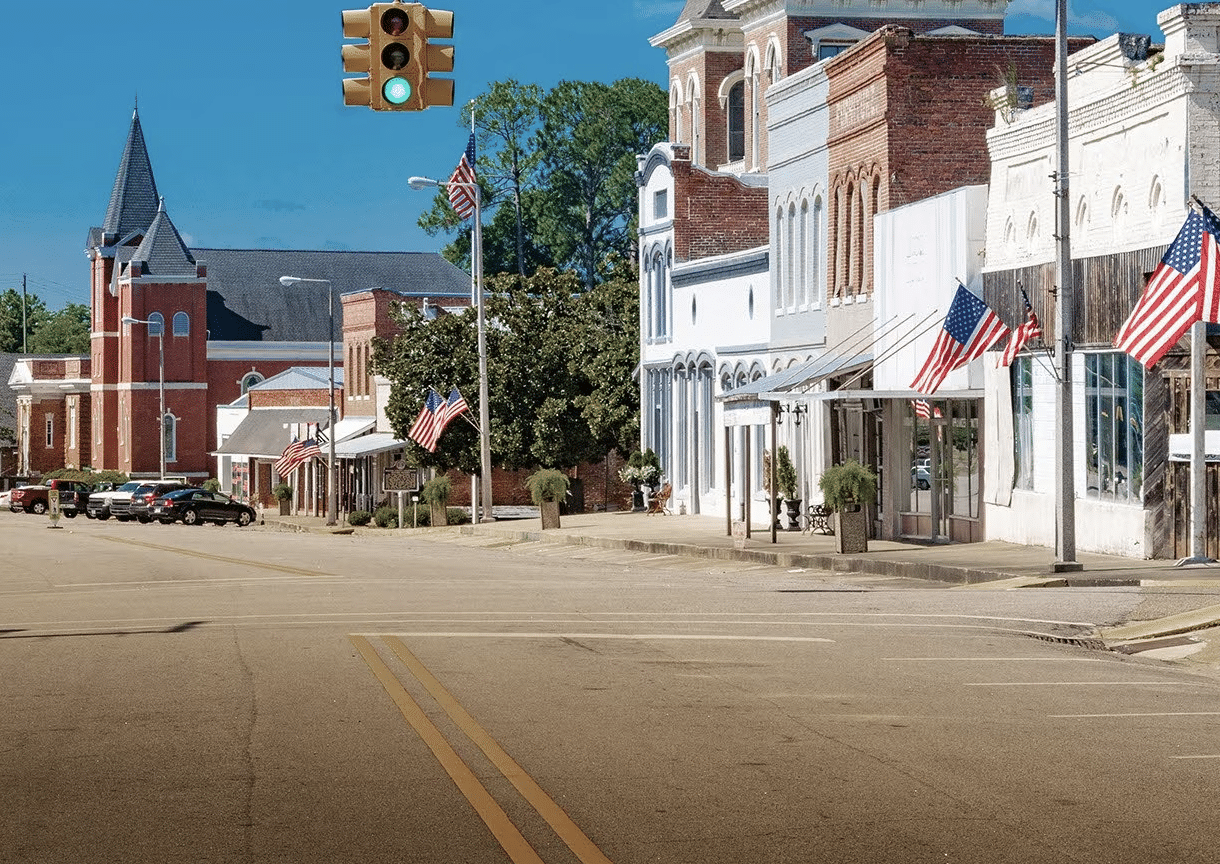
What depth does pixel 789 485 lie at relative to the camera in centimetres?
3731

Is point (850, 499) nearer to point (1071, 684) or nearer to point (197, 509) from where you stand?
point (1071, 684)

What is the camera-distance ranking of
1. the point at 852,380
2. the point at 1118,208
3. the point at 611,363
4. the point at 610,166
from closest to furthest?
1. the point at 1118,208
2. the point at 852,380
3. the point at 611,363
4. the point at 610,166

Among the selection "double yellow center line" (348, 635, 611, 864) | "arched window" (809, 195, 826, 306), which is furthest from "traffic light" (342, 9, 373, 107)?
"arched window" (809, 195, 826, 306)

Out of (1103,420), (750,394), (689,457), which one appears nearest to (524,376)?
(689,457)

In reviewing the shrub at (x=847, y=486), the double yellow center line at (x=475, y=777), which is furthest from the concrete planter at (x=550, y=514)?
the double yellow center line at (x=475, y=777)

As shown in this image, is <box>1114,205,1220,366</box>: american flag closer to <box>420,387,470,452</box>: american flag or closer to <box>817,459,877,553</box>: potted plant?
<box>817,459,877,553</box>: potted plant

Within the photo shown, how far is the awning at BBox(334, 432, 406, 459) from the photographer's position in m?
67.0

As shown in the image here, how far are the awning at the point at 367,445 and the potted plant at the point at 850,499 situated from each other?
36.1 m

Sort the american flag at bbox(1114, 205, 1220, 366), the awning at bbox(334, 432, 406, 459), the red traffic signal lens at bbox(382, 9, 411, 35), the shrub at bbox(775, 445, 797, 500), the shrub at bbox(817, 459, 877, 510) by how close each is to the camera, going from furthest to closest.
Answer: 1. the awning at bbox(334, 432, 406, 459)
2. the shrub at bbox(775, 445, 797, 500)
3. the shrub at bbox(817, 459, 877, 510)
4. the american flag at bbox(1114, 205, 1220, 366)
5. the red traffic signal lens at bbox(382, 9, 411, 35)

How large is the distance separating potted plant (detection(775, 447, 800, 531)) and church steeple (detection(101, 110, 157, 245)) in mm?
79261

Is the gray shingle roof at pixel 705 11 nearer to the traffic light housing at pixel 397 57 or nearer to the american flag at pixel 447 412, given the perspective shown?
the american flag at pixel 447 412

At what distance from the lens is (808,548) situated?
32.2 metres

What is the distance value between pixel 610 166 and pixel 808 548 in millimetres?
73472

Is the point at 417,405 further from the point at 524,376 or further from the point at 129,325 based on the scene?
the point at 129,325
